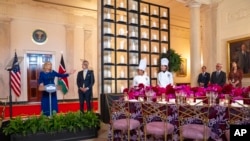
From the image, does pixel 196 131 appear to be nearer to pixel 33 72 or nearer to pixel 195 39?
pixel 195 39

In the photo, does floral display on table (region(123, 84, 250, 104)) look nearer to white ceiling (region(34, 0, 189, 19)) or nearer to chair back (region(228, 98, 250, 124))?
chair back (region(228, 98, 250, 124))

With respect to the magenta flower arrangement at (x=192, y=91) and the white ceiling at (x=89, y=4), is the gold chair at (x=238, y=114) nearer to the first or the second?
the magenta flower arrangement at (x=192, y=91)

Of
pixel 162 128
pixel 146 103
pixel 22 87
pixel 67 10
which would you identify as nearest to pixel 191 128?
pixel 162 128

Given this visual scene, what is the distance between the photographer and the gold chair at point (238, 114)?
3162 mm

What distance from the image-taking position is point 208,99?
357cm

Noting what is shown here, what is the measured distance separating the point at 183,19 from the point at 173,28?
2.36 feet

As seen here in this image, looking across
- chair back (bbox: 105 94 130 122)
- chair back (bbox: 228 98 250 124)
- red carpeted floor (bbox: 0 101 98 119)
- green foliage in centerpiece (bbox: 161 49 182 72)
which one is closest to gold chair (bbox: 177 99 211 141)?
chair back (bbox: 228 98 250 124)

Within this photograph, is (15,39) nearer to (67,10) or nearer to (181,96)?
(67,10)

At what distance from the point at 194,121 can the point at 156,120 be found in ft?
1.99

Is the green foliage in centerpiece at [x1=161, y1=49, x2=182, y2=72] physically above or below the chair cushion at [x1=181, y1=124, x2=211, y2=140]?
above

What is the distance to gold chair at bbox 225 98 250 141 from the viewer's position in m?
3.16

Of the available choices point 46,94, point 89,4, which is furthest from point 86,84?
point 89,4

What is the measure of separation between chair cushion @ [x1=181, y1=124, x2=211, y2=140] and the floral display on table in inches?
17.7

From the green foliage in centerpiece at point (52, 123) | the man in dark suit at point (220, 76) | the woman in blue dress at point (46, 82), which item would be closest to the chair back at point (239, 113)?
the green foliage in centerpiece at point (52, 123)
